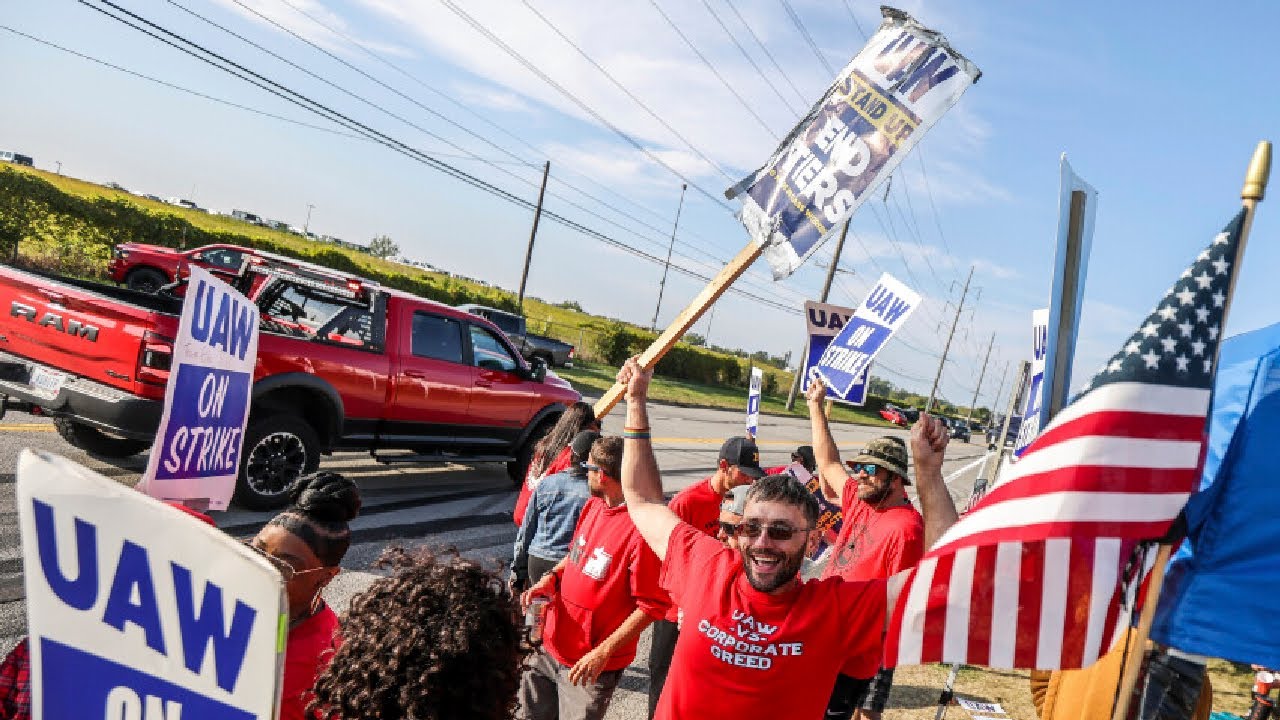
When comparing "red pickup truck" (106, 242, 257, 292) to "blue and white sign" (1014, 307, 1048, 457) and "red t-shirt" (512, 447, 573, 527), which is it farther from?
"blue and white sign" (1014, 307, 1048, 457)

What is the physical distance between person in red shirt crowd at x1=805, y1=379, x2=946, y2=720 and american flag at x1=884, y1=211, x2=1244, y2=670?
1.21 metres

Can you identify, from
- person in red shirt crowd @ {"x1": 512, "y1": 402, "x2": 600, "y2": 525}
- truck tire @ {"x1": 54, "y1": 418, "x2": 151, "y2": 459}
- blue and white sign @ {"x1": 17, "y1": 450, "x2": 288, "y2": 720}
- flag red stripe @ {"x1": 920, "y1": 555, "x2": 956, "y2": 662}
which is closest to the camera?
blue and white sign @ {"x1": 17, "y1": 450, "x2": 288, "y2": 720}

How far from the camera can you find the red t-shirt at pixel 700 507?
4.08 m

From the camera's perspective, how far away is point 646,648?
18.7 feet

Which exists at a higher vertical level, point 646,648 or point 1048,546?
point 1048,546

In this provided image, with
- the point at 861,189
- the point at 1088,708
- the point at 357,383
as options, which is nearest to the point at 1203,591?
the point at 1088,708

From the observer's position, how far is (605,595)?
128 inches

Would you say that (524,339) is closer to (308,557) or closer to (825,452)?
(825,452)

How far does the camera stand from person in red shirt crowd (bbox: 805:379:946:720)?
3.83m

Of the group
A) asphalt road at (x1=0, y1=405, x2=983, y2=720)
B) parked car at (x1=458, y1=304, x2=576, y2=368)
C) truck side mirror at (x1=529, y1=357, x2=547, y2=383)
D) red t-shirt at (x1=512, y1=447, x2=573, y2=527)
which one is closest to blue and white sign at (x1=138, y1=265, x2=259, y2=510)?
asphalt road at (x1=0, y1=405, x2=983, y2=720)

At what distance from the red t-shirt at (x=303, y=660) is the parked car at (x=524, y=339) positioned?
18.5 metres

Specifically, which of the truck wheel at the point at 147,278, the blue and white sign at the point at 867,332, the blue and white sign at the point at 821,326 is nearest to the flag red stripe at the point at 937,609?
the blue and white sign at the point at 867,332

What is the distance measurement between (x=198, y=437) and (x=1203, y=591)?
133 inches

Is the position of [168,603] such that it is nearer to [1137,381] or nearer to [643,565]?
[643,565]
